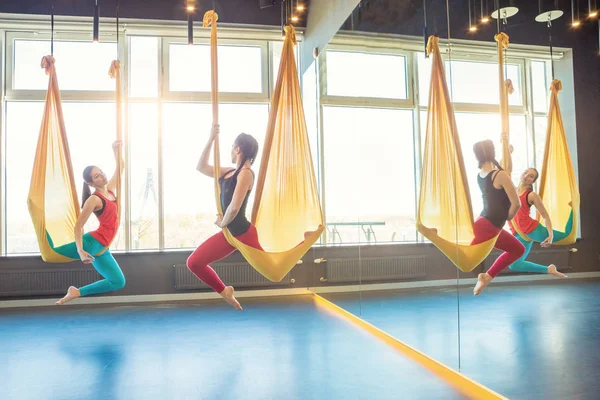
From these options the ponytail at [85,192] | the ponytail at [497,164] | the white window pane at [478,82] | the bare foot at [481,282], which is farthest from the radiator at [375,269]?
the ponytail at [85,192]

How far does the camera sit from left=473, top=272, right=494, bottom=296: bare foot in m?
2.22

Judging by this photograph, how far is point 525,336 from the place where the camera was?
2.00 metres

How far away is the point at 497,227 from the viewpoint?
2.15 meters

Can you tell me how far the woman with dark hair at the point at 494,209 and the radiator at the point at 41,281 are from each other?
3.80 m

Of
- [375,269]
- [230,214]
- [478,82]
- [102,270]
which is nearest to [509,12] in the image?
[478,82]

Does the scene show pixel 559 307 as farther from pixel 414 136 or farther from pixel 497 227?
pixel 414 136

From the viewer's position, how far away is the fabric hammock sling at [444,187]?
7.67 feet

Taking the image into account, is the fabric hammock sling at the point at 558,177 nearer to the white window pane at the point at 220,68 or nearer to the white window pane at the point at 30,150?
the white window pane at the point at 220,68

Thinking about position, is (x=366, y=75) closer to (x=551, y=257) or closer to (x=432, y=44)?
(x=432, y=44)

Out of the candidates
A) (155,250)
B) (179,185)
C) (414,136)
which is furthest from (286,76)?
(155,250)

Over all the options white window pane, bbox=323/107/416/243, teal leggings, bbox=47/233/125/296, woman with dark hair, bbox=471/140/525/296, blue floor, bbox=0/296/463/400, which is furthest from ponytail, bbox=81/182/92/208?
woman with dark hair, bbox=471/140/525/296

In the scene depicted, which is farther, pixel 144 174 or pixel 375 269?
pixel 144 174

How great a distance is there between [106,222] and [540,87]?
286 centimetres

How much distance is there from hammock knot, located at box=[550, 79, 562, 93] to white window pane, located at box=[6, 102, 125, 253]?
411cm
